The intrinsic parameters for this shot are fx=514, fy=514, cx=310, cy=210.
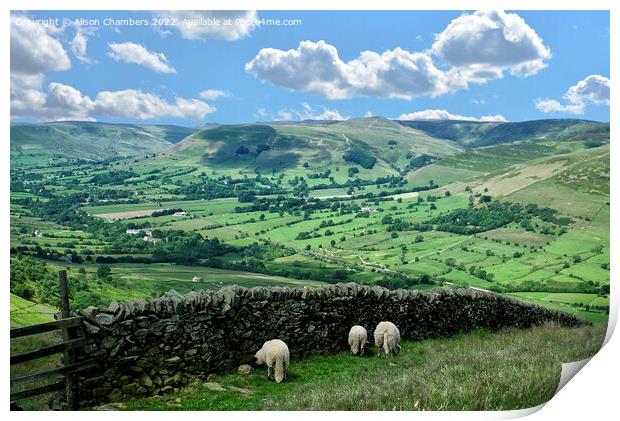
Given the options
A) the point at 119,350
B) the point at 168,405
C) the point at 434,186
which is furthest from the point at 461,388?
the point at 434,186

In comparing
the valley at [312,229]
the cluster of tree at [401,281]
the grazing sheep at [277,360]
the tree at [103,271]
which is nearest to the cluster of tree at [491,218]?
the valley at [312,229]

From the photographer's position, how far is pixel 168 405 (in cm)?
832

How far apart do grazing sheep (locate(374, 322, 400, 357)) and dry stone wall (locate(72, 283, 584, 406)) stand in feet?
2.29

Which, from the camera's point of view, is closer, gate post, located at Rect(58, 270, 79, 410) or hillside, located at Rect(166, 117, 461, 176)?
gate post, located at Rect(58, 270, 79, 410)

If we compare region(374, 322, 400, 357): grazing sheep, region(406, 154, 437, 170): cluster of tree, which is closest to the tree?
region(374, 322, 400, 357): grazing sheep

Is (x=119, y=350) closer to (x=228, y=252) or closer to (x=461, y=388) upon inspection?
(x=461, y=388)

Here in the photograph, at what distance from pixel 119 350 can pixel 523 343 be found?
8692 millimetres

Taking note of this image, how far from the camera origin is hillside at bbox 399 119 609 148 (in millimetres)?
58553

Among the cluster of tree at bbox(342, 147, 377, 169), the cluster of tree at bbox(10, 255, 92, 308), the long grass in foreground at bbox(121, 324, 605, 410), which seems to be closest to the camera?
the long grass in foreground at bbox(121, 324, 605, 410)

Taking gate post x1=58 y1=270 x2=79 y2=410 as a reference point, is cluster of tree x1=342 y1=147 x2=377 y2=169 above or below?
above

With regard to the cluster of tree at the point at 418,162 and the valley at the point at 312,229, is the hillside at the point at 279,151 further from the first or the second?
the valley at the point at 312,229

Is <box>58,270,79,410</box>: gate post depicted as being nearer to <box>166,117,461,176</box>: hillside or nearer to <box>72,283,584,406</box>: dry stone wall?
<box>72,283,584,406</box>: dry stone wall

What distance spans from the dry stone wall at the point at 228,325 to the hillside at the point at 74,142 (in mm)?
19841

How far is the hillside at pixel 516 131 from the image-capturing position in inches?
2305
